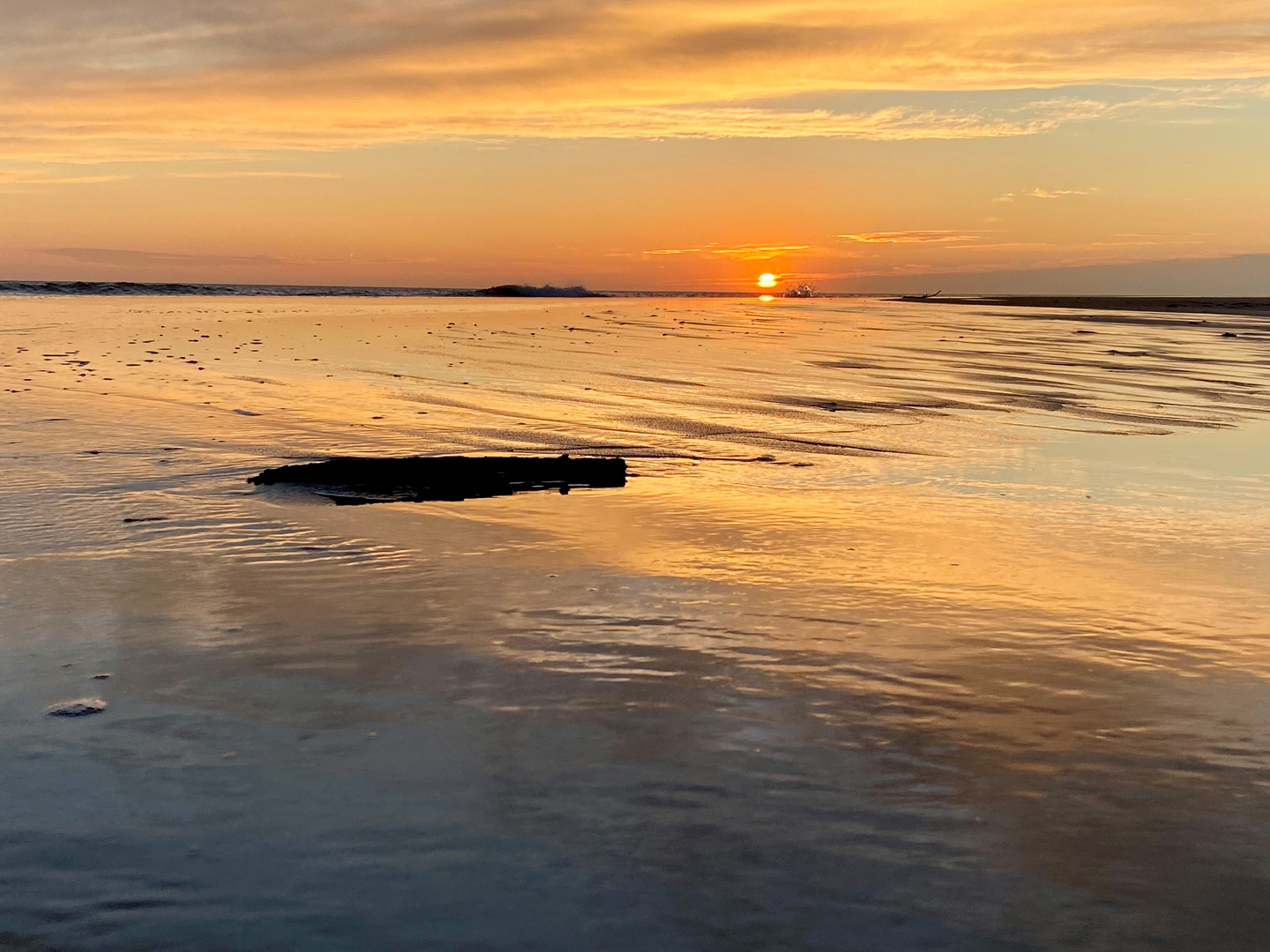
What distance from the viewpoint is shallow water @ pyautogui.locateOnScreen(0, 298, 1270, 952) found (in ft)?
10.8

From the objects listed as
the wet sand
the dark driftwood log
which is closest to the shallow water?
the dark driftwood log

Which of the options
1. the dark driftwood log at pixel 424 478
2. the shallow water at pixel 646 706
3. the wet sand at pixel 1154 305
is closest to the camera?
the shallow water at pixel 646 706

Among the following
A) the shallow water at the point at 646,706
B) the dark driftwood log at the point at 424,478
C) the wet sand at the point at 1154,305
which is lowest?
the shallow water at the point at 646,706

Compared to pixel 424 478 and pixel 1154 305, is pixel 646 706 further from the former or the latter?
pixel 1154 305

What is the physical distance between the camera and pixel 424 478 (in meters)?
9.73

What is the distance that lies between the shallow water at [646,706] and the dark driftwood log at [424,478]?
31cm

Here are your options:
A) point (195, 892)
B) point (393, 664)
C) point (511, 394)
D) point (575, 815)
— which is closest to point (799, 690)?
point (575, 815)

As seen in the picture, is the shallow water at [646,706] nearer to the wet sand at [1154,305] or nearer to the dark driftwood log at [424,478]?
the dark driftwood log at [424,478]

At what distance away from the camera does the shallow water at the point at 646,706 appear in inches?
130

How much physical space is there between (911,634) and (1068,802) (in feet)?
6.56

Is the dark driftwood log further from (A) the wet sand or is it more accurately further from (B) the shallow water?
(A) the wet sand

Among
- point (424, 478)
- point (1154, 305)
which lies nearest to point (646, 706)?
point (424, 478)

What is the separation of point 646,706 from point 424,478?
5402 mm

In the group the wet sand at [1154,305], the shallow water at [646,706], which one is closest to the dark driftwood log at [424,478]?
the shallow water at [646,706]
